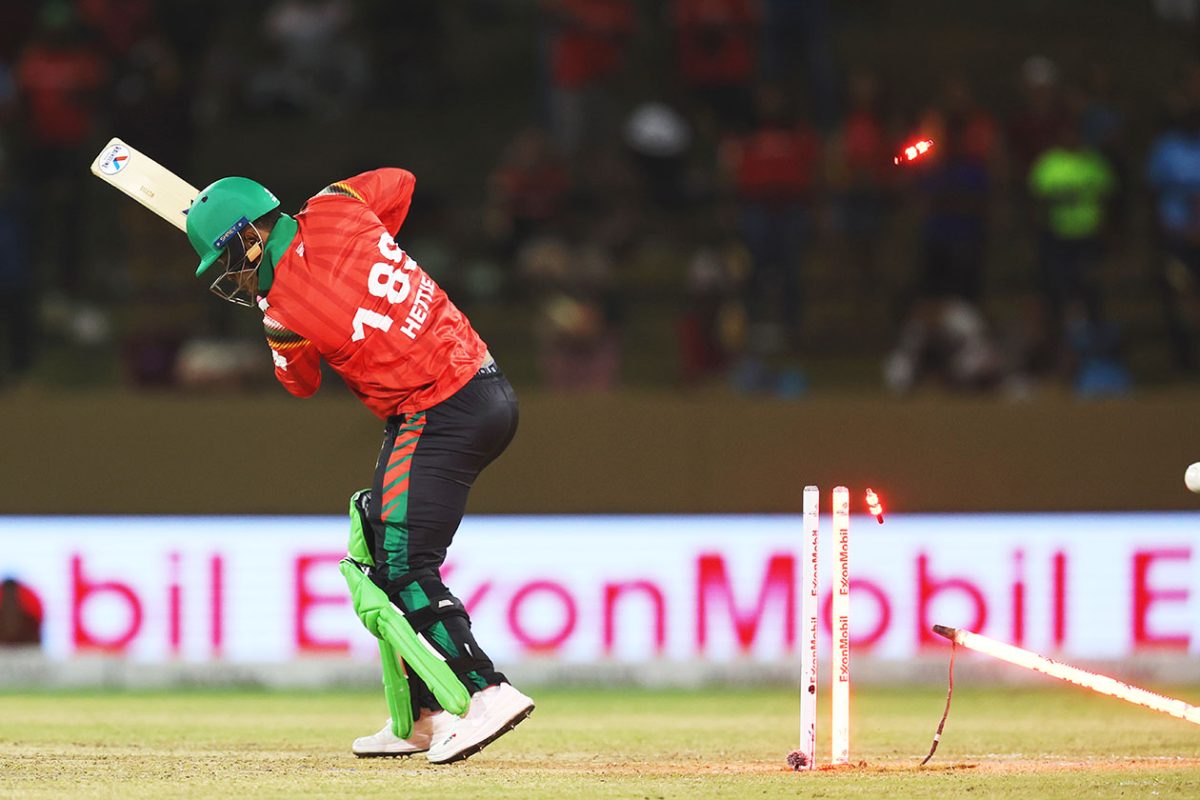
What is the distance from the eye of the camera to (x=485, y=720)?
6812 millimetres

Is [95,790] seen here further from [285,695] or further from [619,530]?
[619,530]

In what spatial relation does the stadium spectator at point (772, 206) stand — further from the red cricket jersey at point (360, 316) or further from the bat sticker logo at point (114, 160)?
the bat sticker logo at point (114, 160)

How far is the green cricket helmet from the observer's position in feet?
21.9

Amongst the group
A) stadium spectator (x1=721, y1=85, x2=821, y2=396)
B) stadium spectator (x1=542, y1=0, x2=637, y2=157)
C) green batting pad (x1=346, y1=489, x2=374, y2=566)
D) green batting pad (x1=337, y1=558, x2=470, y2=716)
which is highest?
stadium spectator (x1=542, y1=0, x2=637, y2=157)

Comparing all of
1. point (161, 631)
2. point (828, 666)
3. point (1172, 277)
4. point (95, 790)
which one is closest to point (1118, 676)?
point (828, 666)

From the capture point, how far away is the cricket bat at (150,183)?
703 centimetres

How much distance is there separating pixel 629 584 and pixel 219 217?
4605 millimetres

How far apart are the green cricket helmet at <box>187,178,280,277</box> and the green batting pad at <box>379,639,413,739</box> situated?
1555 millimetres

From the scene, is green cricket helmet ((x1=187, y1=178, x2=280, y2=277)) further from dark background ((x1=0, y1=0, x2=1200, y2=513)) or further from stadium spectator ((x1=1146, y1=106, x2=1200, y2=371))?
stadium spectator ((x1=1146, y1=106, x2=1200, y2=371))

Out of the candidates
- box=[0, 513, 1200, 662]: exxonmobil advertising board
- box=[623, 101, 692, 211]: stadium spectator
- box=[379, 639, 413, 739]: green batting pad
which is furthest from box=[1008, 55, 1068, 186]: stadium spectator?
box=[379, 639, 413, 739]: green batting pad

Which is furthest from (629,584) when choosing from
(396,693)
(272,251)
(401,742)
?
(272,251)

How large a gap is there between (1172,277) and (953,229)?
1681mm

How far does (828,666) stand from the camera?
418 inches

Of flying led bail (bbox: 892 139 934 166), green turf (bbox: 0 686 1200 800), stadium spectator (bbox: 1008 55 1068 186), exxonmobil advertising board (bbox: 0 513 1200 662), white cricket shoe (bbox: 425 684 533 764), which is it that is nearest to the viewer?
green turf (bbox: 0 686 1200 800)
